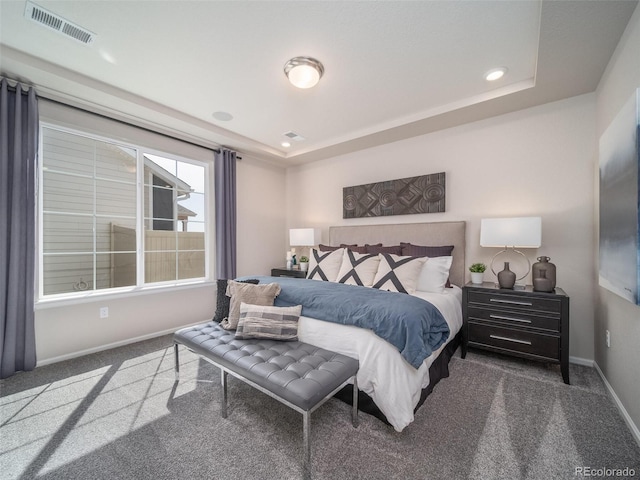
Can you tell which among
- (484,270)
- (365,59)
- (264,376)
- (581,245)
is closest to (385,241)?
(484,270)

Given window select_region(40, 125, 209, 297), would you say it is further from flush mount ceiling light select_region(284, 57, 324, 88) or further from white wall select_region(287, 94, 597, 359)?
white wall select_region(287, 94, 597, 359)

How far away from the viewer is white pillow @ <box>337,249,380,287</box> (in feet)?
9.53

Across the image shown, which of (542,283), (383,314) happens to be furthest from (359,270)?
(542,283)

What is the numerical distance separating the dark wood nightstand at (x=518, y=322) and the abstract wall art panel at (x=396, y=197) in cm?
120

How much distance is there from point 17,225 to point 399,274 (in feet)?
11.3

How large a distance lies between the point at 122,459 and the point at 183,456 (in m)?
0.32

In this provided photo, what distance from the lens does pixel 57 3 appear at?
1687 millimetres

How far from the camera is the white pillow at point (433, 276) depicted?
106 inches

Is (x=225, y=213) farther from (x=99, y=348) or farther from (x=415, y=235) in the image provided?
(x=415, y=235)

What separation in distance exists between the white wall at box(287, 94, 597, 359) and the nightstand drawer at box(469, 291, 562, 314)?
1.83 ft

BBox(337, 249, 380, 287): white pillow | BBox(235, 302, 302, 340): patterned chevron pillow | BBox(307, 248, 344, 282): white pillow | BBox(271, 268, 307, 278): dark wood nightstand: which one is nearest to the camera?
BBox(235, 302, 302, 340): patterned chevron pillow

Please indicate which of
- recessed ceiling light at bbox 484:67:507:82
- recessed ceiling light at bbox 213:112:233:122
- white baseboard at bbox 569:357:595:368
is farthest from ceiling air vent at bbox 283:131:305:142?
white baseboard at bbox 569:357:595:368

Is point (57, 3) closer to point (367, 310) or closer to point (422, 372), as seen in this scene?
point (367, 310)

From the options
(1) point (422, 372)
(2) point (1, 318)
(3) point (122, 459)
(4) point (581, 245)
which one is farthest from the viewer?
(4) point (581, 245)
